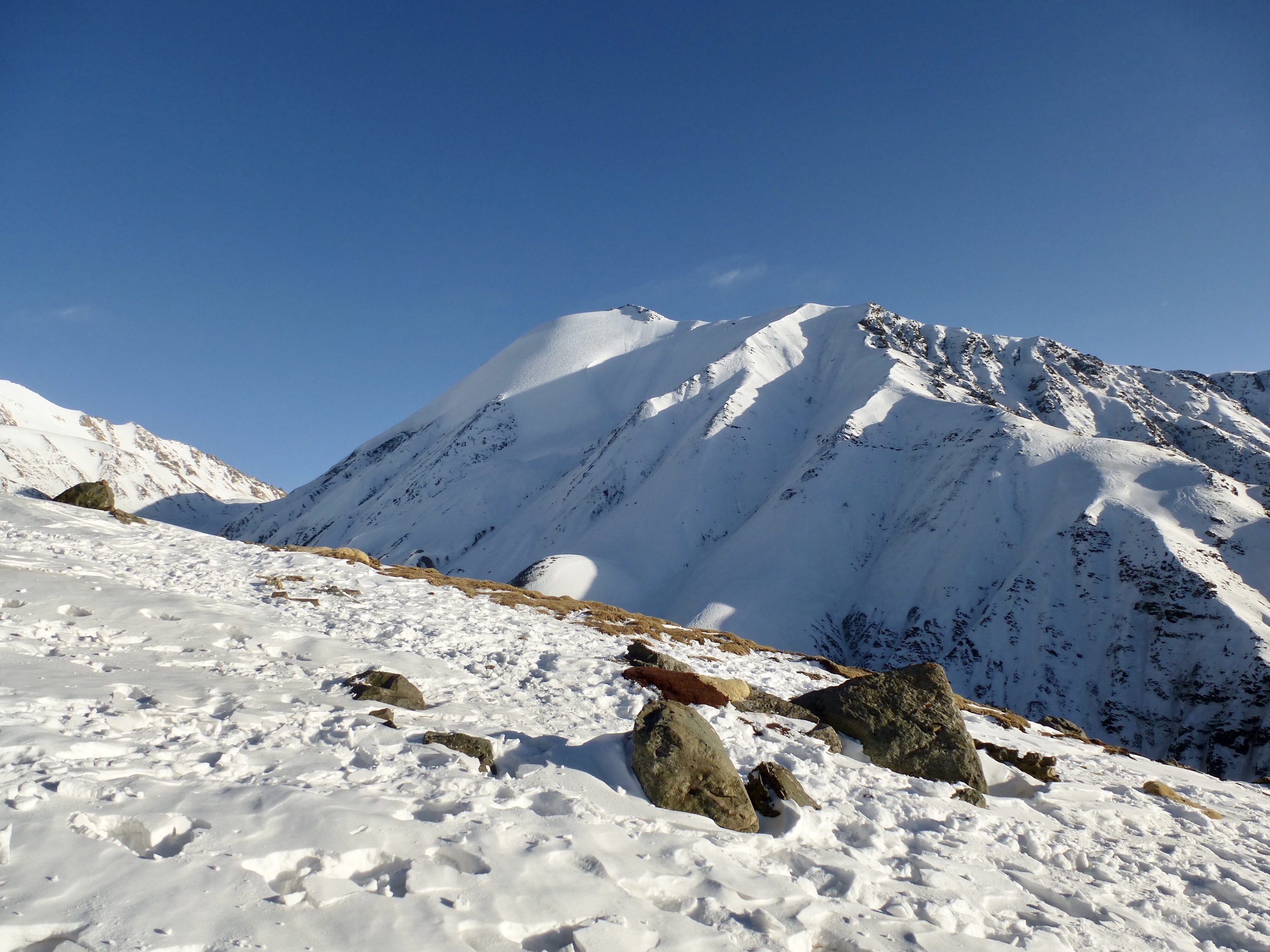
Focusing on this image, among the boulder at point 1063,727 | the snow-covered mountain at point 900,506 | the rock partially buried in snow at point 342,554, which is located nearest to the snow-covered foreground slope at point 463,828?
the boulder at point 1063,727

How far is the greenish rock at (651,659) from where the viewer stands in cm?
1417

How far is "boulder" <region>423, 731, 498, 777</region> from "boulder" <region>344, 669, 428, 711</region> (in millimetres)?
1555

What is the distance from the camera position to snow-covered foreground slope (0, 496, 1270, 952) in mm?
4867

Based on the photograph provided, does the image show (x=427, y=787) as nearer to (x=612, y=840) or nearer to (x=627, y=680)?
(x=612, y=840)

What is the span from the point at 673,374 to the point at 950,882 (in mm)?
141272

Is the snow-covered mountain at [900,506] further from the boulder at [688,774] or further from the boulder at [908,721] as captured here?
the boulder at [688,774]

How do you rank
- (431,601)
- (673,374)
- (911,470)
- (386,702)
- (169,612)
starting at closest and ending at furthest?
1. (386,702)
2. (169,612)
3. (431,601)
4. (911,470)
5. (673,374)

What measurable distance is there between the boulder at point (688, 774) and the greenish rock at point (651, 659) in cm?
520

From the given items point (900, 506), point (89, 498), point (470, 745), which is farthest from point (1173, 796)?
point (900, 506)

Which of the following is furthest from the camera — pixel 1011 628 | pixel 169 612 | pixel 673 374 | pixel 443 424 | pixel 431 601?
pixel 443 424

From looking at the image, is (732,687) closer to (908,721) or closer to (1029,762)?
(908,721)

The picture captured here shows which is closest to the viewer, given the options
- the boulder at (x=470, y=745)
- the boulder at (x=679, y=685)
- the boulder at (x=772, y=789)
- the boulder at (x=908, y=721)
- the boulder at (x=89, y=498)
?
the boulder at (x=470, y=745)

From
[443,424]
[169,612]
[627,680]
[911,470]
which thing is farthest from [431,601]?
[443,424]

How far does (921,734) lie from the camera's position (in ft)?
37.0
